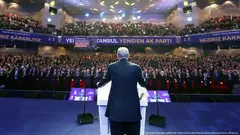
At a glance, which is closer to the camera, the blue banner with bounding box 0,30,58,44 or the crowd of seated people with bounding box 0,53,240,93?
the crowd of seated people with bounding box 0,53,240,93

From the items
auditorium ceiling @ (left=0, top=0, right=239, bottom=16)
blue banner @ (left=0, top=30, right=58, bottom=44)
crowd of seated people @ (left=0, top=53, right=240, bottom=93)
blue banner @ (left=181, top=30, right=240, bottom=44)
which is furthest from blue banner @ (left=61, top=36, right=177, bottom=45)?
crowd of seated people @ (left=0, top=53, right=240, bottom=93)

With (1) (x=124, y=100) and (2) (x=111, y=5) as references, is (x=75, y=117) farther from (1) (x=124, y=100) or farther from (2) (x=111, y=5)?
(2) (x=111, y=5)

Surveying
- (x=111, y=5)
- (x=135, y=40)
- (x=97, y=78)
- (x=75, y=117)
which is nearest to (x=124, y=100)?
(x=75, y=117)

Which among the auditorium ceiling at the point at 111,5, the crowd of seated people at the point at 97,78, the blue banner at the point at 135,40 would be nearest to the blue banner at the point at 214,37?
the blue banner at the point at 135,40

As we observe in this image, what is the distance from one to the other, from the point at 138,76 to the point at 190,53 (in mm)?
21738

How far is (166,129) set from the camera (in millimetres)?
3545

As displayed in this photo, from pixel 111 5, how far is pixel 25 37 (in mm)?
12896

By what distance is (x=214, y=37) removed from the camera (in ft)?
55.3

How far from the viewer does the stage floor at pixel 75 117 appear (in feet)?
11.3

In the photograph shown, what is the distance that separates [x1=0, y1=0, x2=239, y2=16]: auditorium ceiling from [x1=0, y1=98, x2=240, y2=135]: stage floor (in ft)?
67.0

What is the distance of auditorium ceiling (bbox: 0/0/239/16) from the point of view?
22969 mm

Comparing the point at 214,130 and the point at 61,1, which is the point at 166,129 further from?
the point at 61,1

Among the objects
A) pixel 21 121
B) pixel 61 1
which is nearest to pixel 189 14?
pixel 61 1

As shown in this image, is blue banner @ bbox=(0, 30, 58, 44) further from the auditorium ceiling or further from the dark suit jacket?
the dark suit jacket
